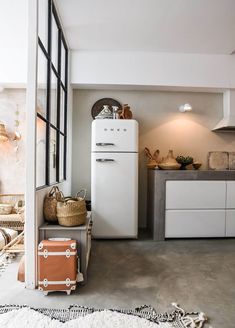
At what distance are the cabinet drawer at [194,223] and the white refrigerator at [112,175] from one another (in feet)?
1.89

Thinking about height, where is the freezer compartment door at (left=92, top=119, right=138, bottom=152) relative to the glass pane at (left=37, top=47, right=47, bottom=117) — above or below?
below

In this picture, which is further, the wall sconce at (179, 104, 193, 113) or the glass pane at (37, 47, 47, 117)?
the wall sconce at (179, 104, 193, 113)

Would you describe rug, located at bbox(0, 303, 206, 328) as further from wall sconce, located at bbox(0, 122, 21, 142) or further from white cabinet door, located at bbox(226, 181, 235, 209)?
wall sconce, located at bbox(0, 122, 21, 142)

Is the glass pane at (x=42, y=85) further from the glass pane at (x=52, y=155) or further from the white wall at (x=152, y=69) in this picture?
the white wall at (x=152, y=69)

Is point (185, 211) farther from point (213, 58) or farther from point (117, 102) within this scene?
point (213, 58)

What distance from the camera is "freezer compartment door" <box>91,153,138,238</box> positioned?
318cm

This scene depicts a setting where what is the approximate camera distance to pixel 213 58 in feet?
11.7

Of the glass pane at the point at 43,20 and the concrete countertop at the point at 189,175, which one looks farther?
the concrete countertop at the point at 189,175

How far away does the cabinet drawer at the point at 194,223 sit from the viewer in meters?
3.25

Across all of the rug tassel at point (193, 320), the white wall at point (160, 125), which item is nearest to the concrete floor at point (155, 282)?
the rug tassel at point (193, 320)

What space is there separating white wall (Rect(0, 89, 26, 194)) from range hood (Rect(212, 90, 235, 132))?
3.17 meters

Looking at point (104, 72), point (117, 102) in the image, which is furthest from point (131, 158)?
point (104, 72)

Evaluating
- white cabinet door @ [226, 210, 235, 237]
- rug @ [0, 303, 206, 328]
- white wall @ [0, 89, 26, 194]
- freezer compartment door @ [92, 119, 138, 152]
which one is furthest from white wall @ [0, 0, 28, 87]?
white cabinet door @ [226, 210, 235, 237]

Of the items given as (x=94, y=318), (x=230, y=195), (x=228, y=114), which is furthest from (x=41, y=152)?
(x=228, y=114)
